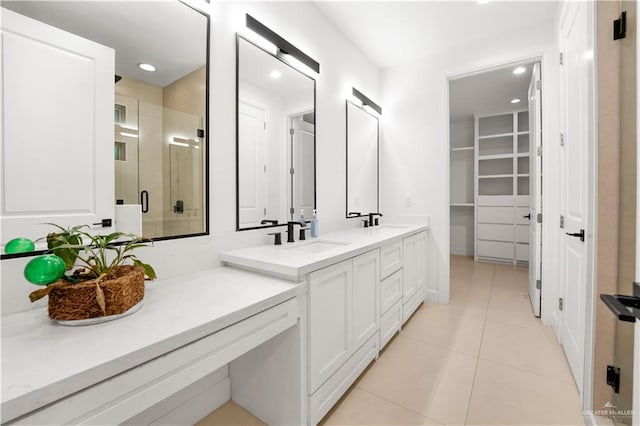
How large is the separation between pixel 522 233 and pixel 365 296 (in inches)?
172

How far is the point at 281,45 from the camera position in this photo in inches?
77.2

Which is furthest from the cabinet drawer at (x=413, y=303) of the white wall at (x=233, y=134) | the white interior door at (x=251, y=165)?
the white interior door at (x=251, y=165)

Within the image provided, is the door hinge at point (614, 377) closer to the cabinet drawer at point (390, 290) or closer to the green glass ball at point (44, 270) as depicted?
the cabinet drawer at point (390, 290)

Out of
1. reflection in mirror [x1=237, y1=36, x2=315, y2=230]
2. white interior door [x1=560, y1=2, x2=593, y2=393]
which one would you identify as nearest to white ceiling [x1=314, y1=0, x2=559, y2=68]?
white interior door [x1=560, y1=2, x2=593, y2=393]

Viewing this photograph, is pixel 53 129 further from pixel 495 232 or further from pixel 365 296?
pixel 495 232

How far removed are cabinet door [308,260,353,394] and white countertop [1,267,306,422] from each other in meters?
0.19

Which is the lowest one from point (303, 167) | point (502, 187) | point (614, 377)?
point (614, 377)

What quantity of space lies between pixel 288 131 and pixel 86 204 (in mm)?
1361

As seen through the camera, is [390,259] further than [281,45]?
Yes

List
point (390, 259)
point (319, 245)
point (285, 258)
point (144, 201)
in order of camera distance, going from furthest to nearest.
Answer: point (390, 259) < point (319, 245) < point (285, 258) < point (144, 201)

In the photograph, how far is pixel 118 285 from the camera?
2.88ft

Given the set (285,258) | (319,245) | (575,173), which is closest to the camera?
(285,258)

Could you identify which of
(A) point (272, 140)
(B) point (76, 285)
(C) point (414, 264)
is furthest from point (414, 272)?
(B) point (76, 285)

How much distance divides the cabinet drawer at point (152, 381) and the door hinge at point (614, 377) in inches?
65.6
